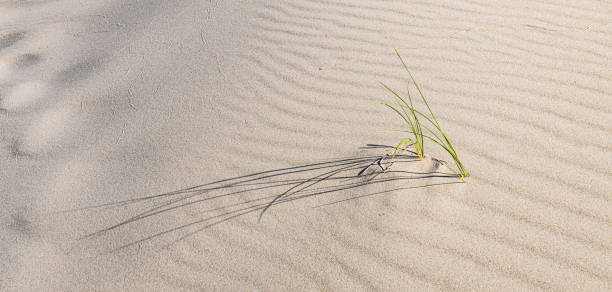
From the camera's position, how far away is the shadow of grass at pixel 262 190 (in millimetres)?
1932

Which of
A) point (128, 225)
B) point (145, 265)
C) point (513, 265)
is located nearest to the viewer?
point (513, 265)

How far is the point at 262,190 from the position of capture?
2.02 meters

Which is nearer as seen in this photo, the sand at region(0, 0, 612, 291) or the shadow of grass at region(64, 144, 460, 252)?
the sand at region(0, 0, 612, 291)

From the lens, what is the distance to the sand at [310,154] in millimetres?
1714

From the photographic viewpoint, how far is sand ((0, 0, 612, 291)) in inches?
67.5

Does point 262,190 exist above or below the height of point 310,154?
below

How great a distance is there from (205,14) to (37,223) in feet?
6.69

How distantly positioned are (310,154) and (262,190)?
12.9 inches

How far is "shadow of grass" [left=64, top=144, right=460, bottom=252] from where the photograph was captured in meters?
1.93

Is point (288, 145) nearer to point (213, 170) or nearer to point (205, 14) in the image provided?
point (213, 170)

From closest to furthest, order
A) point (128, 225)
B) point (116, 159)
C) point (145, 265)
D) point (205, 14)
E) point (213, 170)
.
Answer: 1. point (145, 265)
2. point (128, 225)
3. point (213, 170)
4. point (116, 159)
5. point (205, 14)

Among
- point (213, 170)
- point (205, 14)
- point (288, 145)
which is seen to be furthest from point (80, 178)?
point (205, 14)

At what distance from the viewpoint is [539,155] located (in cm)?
200

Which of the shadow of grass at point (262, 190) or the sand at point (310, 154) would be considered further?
the shadow of grass at point (262, 190)
